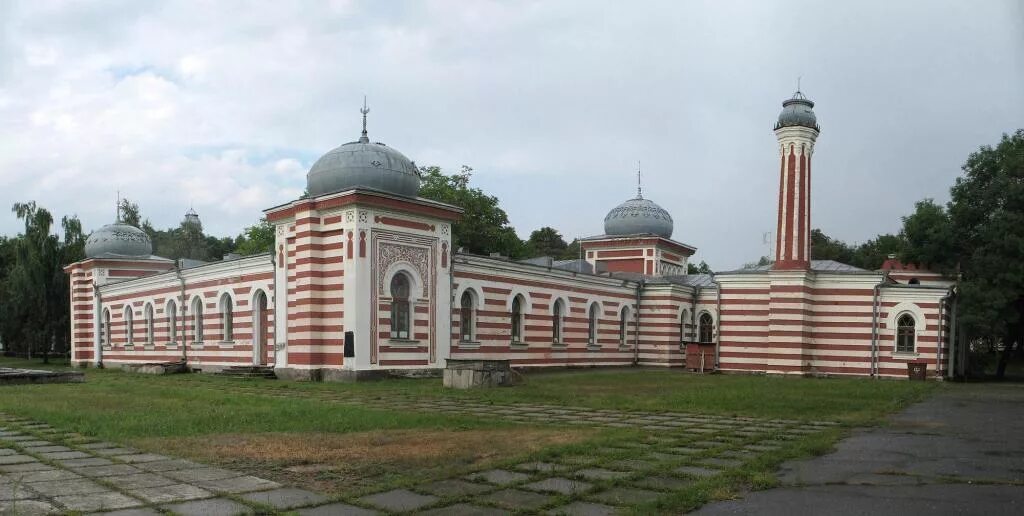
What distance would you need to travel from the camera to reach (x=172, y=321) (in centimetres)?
3419

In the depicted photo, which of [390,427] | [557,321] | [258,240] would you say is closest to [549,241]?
[258,240]

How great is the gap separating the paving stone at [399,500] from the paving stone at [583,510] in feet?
3.52

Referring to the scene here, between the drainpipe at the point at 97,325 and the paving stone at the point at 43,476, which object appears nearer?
the paving stone at the point at 43,476

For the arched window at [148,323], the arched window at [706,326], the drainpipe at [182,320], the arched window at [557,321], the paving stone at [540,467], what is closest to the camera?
the paving stone at [540,467]

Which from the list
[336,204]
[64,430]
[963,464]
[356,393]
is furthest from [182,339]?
[963,464]

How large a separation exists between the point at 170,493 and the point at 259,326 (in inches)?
901

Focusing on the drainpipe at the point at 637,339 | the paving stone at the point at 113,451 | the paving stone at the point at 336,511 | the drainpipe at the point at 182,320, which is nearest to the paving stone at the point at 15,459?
the paving stone at the point at 113,451

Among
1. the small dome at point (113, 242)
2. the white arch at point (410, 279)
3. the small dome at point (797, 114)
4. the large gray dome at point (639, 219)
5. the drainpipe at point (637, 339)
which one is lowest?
the drainpipe at point (637, 339)

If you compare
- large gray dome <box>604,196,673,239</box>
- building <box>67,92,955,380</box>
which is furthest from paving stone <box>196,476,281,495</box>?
large gray dome <box>604,196,673,239</box>

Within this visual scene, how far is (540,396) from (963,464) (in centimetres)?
974

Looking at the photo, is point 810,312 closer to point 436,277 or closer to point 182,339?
point 436,277

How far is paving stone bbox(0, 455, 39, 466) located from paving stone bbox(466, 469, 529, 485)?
480 cm

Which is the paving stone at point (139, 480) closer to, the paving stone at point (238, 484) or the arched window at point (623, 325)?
the paving stone at point (238, 484)

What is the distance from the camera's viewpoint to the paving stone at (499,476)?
25.1ft
